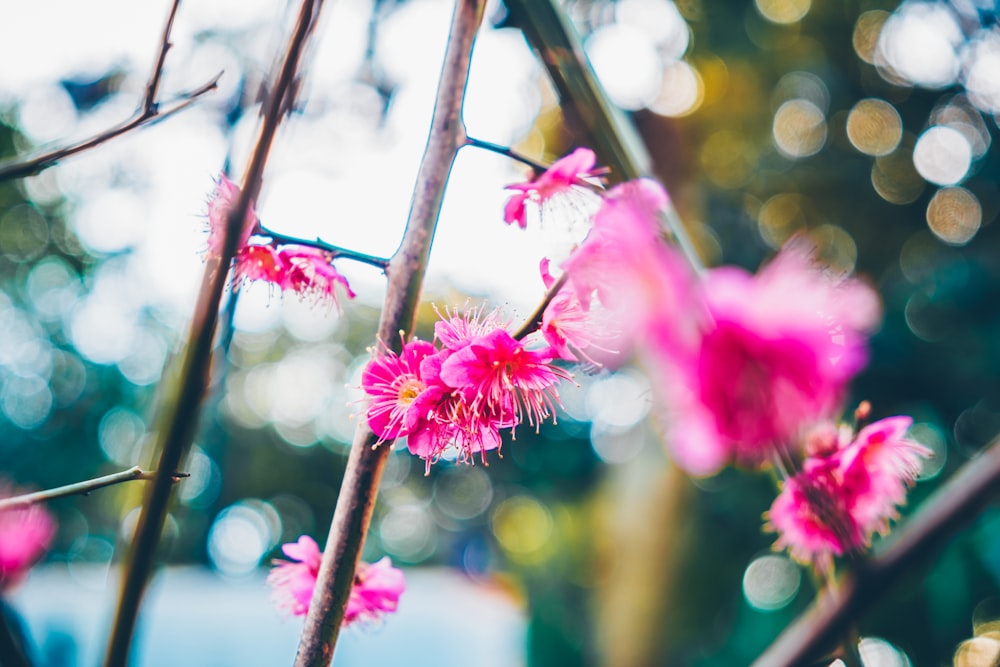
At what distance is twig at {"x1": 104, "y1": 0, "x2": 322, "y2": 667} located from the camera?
0.27m

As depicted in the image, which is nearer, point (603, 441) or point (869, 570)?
point (869, 570)

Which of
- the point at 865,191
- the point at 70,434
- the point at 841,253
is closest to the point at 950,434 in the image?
the point at 841,253

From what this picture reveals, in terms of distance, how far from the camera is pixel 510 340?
0.55 m

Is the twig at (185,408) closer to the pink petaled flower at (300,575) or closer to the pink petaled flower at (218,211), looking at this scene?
the pink petaled flower at (218,211)

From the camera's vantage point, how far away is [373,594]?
671 mm

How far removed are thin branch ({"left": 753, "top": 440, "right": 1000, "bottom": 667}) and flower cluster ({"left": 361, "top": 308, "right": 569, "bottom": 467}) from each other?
0.38 meters

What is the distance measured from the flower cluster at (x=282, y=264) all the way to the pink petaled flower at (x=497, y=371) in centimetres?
16

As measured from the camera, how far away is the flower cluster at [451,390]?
0.55 metres

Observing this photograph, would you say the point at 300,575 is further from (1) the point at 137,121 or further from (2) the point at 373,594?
(1) the point at 137,121

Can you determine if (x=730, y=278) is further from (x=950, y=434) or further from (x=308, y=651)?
(x=950, y=434)

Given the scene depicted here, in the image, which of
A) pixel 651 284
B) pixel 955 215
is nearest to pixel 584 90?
pixel 651 284

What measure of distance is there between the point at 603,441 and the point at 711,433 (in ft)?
19.8

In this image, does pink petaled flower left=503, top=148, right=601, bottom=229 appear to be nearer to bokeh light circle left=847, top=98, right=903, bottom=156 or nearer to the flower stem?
the flower stem

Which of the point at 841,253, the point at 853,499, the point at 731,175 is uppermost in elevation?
the point at 731,175
